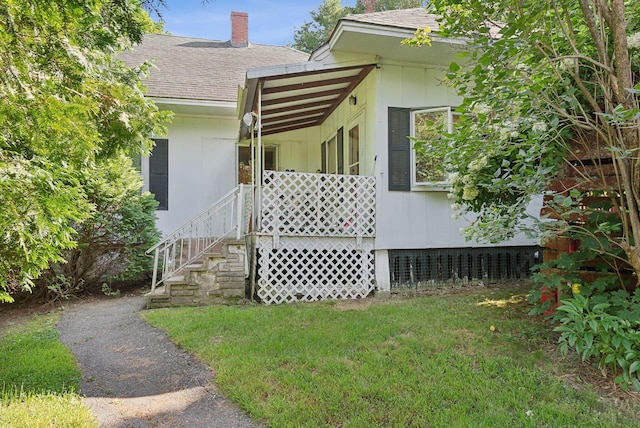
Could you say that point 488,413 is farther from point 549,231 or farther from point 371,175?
point 371,175

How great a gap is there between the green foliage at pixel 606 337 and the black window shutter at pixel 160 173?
26.1ft

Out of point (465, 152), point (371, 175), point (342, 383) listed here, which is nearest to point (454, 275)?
point (371, 175)

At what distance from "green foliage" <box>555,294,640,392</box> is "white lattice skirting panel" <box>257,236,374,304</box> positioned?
150 inches

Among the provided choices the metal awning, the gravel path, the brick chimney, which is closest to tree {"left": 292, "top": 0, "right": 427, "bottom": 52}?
the brick chimney

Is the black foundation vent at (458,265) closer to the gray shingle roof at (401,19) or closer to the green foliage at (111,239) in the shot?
the gray shingle roof at (401,19)

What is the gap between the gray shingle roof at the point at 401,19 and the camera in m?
5.79

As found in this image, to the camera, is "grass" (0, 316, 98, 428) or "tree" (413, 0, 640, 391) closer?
"grass" (0, 316, 98, 428)

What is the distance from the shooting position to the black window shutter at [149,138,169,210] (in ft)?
28.5

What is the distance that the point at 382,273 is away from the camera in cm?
649

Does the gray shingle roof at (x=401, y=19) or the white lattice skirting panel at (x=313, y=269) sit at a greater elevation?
the gray shingle roof at (x=401, y=19)

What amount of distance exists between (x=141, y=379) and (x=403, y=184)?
4.73 m

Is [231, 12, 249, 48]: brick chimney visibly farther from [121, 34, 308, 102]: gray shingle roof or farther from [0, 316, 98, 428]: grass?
[0, 316, 98, 428]: grass

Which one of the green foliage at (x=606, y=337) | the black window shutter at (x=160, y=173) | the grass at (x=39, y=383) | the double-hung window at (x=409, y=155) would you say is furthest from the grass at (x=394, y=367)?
the black window shutter at (x=160, y=173)

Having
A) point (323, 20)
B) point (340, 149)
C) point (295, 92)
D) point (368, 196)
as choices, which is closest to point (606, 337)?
point (368, 196)
